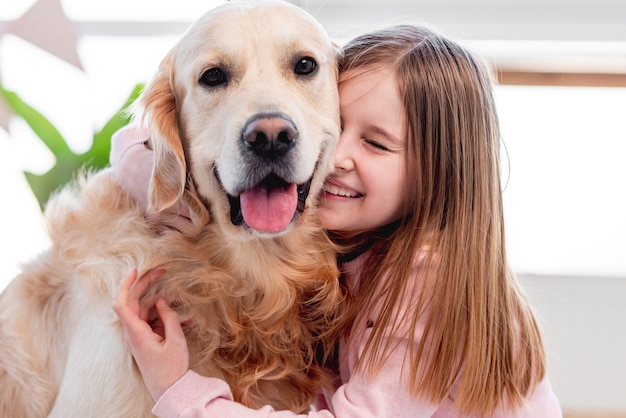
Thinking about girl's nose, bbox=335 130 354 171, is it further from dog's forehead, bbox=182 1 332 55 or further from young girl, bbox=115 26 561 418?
dog's forehead, bbox=182 1 332 55

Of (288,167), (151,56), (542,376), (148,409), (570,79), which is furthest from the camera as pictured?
(151,56)

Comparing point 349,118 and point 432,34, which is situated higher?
point 432,34

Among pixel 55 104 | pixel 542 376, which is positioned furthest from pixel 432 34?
pixel 55 104

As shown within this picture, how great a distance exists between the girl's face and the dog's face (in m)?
0.04

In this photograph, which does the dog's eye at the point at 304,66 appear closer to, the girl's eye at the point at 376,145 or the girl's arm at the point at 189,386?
the girl's eye at the point at 376,145

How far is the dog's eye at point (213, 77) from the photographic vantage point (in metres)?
1.18

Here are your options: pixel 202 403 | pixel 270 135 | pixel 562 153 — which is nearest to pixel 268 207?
pixel 270 135

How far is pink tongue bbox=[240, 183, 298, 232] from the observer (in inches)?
45.3

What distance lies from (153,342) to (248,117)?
16.4 inches

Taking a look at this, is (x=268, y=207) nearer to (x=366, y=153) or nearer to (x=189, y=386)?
(x=366, y=153)

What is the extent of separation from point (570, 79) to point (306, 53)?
146 centimetres

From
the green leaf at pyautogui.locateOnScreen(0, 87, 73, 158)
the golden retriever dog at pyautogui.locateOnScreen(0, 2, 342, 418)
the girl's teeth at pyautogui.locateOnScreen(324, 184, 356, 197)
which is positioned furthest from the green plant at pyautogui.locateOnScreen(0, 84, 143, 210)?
the girl's teeth at pyautogui.locateOnScreen(324, 184, 356, 197)

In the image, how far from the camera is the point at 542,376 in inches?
54.4

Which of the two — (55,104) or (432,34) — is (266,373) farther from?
(55,104)
